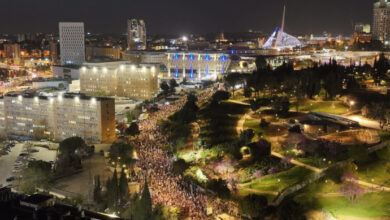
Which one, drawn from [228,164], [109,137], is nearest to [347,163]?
[228,164]

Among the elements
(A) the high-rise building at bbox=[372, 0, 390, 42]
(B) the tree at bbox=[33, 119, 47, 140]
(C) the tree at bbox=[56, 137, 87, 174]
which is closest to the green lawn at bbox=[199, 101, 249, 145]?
(C) the tree at bbox=[56, 137, 87, 174]

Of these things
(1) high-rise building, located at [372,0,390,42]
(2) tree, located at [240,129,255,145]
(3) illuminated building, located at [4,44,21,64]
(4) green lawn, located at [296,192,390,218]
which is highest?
(1) high-rise building, located at [372,0,390,42]

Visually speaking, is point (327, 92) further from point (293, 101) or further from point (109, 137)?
point (109, 137)

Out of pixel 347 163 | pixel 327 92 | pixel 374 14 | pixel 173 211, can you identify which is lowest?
pixel 173 211

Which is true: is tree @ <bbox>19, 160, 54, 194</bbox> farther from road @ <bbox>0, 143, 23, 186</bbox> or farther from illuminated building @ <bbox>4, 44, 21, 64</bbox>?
illuminated building @ <bbox>4, 44, 21, 64</bbox>

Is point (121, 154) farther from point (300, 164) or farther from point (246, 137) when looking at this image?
point (300, 164)

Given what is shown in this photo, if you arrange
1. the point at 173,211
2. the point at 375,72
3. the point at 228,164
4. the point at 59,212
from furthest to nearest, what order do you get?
the point at 375,72 → the point at 228,164 → the point at 173,211 → the point at 59,212

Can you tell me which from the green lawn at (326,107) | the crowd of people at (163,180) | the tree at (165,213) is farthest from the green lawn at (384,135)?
the tree at (165,213)
